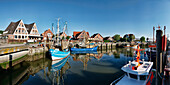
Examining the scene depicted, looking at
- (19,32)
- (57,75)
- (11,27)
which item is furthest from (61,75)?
(11,27)

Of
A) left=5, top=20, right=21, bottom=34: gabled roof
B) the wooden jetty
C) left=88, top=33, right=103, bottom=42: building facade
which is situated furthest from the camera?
left=88, top=33, right=103, bottom=42: building facade

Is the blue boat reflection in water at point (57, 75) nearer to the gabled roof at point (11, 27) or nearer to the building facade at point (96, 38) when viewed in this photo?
the gabled roof at point (11, 27)

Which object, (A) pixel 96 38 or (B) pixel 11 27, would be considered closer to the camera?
(B) pixel 11 27

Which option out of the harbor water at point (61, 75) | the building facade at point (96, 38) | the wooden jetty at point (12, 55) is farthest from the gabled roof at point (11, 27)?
the building facade at point (96, 38)

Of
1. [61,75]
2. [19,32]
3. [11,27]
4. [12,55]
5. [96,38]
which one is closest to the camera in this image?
[61,75]

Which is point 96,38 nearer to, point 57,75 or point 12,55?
point 12,55

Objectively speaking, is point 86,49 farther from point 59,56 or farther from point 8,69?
point 8,69

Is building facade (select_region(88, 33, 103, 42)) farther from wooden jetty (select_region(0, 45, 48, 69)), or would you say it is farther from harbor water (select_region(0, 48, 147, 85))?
harbor water (select_region(0, 48, 147, 85))

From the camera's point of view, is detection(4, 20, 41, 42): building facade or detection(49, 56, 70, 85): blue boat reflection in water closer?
detection(49, 56, 70, 85): blue boat reflection in water

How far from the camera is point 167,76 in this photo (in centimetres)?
786

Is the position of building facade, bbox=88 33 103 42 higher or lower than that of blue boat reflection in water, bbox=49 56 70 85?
higher

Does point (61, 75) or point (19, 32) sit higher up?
point (19, 32)

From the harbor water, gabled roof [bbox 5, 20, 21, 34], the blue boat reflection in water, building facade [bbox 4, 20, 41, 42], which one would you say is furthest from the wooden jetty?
gabled roof [bbox 5, 20, 21, 34]

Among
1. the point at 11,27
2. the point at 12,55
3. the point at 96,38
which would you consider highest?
the point at 11,27
